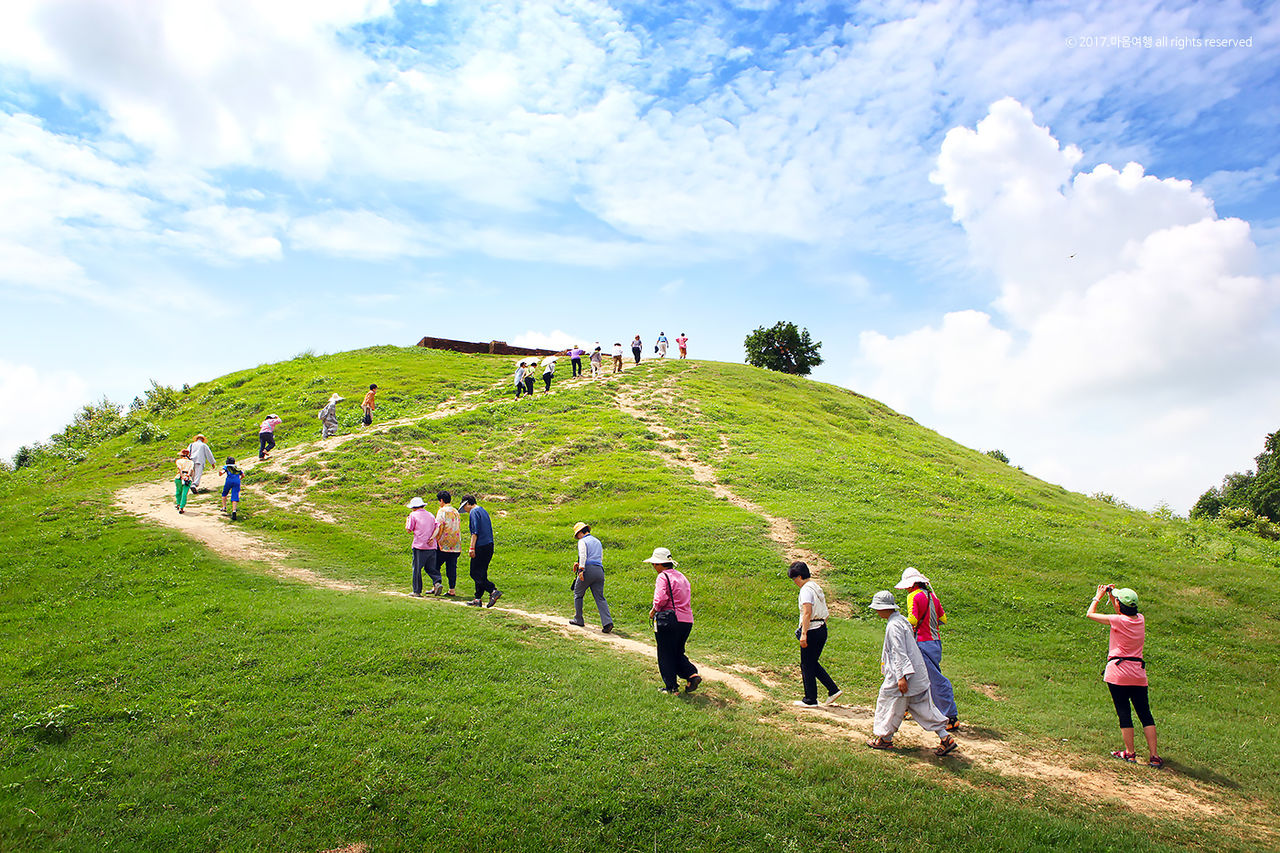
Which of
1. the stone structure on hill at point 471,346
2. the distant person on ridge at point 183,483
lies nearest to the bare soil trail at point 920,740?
the distant person on ridge at point 183,483

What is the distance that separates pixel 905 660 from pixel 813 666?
2065 millimetres

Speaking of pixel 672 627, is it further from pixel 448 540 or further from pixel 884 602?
pixel 448 540

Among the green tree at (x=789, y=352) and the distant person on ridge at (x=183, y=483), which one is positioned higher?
the green tree at (x=789, y=352)

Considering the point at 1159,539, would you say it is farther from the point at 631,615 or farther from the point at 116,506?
the point at 116,506

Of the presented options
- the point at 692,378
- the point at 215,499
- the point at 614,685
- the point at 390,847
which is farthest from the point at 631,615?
the point at 692,378

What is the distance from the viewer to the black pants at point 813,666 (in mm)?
10258

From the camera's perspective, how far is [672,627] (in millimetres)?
10242

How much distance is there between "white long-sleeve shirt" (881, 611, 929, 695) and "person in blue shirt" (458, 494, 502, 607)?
27.8ft

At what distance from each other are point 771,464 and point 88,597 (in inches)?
897

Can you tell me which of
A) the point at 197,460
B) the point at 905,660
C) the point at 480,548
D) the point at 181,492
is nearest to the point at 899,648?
the point at 905,660

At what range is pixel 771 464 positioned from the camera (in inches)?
1128

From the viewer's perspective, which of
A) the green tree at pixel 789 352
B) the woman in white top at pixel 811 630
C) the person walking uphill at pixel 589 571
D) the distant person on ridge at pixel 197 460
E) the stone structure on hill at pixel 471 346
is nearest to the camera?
the woman in white top at pixel 811 630

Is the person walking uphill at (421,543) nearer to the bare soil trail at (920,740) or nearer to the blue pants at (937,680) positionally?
the bare soil trail at (920,740)

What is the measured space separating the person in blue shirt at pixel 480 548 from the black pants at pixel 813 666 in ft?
23.0
